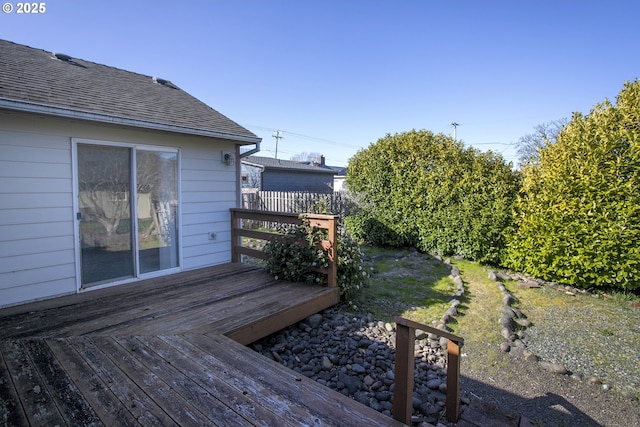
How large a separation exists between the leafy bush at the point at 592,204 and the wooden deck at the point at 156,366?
4334 millimetres

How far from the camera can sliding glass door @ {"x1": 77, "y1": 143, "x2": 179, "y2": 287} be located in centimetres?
409

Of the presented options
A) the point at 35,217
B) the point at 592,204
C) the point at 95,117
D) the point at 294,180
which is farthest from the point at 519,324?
the point at 294,180

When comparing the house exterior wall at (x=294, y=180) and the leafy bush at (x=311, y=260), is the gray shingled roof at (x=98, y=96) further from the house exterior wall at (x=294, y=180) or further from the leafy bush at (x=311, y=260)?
the house exterior wall at (x=294, y=180)

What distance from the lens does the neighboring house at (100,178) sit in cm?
358

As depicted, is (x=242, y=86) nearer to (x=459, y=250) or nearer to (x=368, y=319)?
(x=459, y=250)

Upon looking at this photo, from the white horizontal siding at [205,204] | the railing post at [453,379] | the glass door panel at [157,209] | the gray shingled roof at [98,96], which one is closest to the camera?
the railing post at [453,379]

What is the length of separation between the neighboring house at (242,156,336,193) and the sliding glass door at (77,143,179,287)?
13.8m

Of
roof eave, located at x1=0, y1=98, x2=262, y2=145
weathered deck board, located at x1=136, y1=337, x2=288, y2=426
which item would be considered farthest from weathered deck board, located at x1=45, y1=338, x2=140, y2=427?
roof eave, located at x1=0, y1=98, x2=262, y2=145

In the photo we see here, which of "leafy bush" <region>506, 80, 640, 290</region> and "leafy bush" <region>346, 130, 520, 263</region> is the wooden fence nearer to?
"leafy bush" <region>346, 130, 520, 263</region>

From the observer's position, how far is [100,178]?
418 centimetres

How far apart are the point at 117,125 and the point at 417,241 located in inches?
254

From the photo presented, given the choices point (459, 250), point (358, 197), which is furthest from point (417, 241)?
point (358, 197)

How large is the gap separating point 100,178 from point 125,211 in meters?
0.52

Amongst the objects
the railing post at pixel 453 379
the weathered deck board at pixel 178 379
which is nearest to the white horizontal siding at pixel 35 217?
the weathered deck board at pixel 178 379
